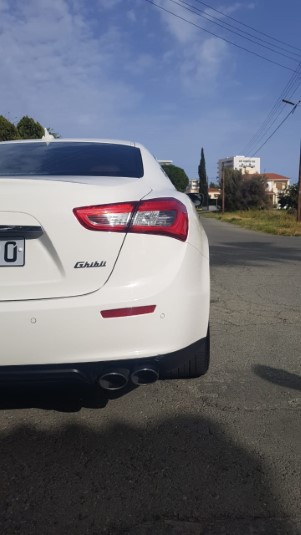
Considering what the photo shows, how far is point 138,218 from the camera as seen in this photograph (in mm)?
2398

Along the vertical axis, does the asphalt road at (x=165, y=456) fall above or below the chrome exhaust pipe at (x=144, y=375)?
below

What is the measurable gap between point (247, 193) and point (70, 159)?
213 ft

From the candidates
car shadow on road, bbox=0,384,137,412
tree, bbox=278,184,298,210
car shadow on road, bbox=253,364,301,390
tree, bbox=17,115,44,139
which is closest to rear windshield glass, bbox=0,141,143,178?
car shadow on road, bbox=0,384,137,412

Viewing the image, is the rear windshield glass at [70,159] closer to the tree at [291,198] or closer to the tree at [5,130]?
the tree at [5,130]

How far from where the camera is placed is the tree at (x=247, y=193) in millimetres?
65812

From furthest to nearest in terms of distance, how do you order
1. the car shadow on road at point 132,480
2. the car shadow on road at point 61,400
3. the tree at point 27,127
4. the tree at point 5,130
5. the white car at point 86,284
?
1. the tree at point 27,127
2. the tree at point 5,130
3. the car shadow on road at point 61,400
4. the white car at point 86,284
5. the car shadow on road at point 132,480

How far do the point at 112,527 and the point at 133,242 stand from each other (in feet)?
3.93

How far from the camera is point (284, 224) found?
84.3ft

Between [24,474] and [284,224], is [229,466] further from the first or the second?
[284,224]

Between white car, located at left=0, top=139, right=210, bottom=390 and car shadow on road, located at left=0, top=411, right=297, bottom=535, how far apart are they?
1.36 ft

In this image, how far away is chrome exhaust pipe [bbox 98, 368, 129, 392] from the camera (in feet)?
7.82

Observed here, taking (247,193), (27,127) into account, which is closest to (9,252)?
(27,127)

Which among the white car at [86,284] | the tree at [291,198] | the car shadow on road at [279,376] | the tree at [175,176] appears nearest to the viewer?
the white car at [86,284]

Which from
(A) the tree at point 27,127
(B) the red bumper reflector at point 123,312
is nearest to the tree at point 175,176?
(B) the red bumper reflector at point 123,312
